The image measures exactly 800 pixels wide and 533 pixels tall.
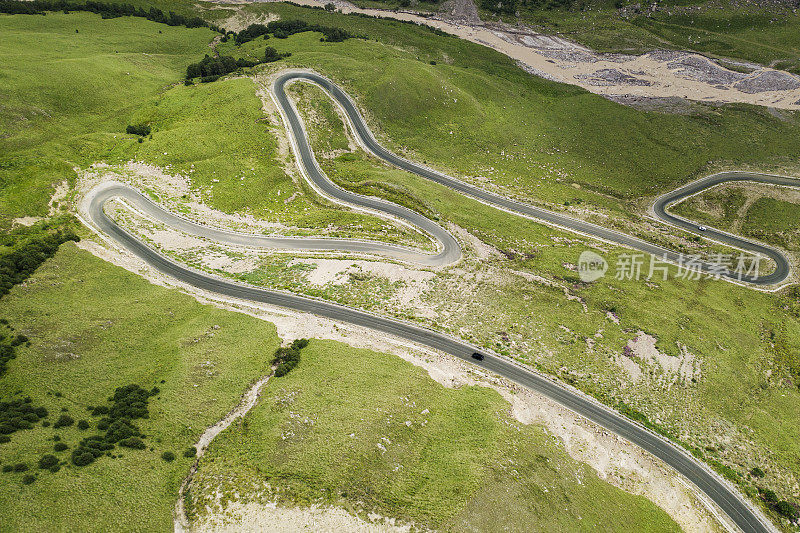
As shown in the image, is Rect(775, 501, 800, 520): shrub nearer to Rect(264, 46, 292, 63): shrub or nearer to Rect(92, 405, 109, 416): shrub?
Rect(92, 405, 109, 416): shrub

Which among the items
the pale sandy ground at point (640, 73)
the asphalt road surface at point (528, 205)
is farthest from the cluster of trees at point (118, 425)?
the pale sandy ground at point (640, 73)

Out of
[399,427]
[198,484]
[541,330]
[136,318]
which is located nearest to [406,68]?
[541,330]

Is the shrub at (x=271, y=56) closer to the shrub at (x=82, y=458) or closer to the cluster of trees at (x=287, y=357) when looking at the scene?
the cluster of trees at (x=287, y=357)

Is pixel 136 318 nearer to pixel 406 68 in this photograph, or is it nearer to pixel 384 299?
pixel 384 299

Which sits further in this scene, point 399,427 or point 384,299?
point 384,299

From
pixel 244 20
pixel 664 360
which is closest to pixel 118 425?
pixel 664 360

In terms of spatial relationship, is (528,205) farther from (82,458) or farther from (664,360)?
(82,458)

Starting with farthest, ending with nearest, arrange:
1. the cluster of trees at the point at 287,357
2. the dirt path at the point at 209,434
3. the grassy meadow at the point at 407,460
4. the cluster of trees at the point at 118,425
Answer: the cluster of trees at the point at 287,357 → the cluster of trees at the point at 118,425 → the grassy meadow at the point at 407,460 → the dirt path at the point at 209,434
